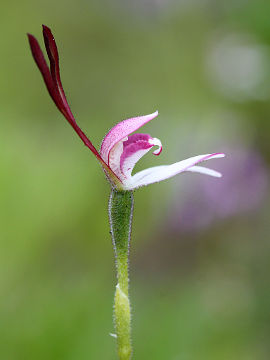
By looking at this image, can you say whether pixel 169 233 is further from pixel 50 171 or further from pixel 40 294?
pixel 40 294

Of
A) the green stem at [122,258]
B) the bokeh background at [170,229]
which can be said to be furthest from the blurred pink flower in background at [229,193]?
the green stem at [122,258]

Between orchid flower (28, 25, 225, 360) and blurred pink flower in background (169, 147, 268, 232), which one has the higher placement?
orchid flower (28, 25, 225, 360)

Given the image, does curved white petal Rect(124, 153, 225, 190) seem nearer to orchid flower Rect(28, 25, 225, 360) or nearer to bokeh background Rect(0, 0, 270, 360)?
orchid flower Rect(28, 25, 225, 360)

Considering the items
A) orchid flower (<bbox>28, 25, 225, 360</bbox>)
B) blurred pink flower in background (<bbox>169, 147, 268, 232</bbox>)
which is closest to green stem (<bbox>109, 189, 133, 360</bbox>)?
orchid flower (<bbox>28, 25, 225, 360</bbox>)

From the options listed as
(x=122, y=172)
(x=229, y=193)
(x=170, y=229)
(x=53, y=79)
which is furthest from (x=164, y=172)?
(x=170, y=229)

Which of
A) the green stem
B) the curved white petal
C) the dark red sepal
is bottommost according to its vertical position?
the green stem

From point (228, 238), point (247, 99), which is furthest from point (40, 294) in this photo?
point (247, 99)

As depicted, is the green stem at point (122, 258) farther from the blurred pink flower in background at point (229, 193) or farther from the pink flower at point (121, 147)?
the blurred pink flower in background at point (229, 193)
